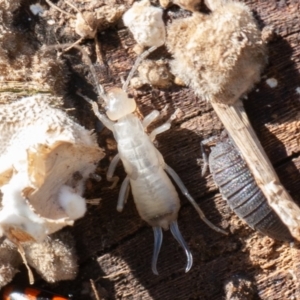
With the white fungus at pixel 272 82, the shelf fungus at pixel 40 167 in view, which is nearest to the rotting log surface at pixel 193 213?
the white fungus at pixel 272 82

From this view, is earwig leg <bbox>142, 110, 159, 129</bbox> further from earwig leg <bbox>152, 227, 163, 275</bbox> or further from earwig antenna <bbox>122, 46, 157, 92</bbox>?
earwig leg <bbox>152, 227, 163, 275</bbox>

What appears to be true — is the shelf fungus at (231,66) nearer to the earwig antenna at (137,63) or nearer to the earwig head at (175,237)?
the earwig antenna at (137,63)

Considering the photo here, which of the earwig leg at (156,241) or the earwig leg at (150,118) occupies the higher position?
the earwig leg at (150,118)

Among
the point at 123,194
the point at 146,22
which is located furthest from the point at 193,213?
the point at 146,22

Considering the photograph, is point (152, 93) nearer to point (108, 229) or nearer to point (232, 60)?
point (232, 60)

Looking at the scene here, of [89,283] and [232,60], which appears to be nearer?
[232,60]

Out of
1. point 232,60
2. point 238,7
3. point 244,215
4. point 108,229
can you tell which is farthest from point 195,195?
point 238,7

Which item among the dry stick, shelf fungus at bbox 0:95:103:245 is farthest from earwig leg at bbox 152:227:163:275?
the dry stick
